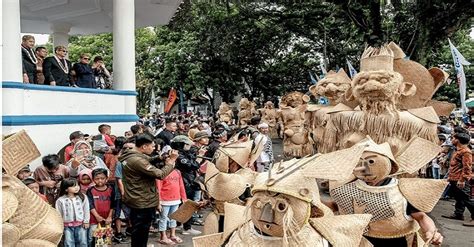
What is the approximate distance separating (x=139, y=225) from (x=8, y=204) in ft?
8.39

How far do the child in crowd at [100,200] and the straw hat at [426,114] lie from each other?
3.92 metres

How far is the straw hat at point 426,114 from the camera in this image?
5.95 meters

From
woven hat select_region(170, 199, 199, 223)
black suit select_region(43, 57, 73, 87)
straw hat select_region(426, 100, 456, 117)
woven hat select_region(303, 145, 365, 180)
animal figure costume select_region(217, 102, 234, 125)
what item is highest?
black suit select_region(43, 57, 73, 87)

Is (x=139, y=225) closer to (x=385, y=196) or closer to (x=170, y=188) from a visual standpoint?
(x=170, y=188)

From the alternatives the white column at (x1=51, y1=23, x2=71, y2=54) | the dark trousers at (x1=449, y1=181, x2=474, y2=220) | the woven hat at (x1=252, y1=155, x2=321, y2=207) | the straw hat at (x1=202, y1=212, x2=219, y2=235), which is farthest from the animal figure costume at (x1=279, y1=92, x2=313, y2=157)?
the woven hat at (x1=252, y1=155, x2=321, y2=207)

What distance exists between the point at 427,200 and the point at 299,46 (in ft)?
73.4

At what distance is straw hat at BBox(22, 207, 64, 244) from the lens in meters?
2.72

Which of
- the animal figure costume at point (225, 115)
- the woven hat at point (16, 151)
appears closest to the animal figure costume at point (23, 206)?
the woven hat at point (16, 151)

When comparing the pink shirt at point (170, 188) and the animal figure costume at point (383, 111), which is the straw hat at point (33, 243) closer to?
the pink shirt at point (170, 188)

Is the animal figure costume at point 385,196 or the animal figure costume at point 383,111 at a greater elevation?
the animal figure costume at point 383,111

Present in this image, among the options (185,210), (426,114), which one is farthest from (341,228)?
(426,114)

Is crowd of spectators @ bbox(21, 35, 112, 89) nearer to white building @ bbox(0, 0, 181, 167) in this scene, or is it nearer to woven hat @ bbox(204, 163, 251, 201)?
white building @ bbox(0, 0, 181, 167)

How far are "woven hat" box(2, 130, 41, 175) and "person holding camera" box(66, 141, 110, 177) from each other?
2.65m

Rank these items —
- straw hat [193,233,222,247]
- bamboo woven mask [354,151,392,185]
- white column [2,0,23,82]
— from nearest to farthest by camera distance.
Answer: straw hat [193,233,222,247] < bamboo woven mask [354,151,392,185] < white column [2,0,23,82]
